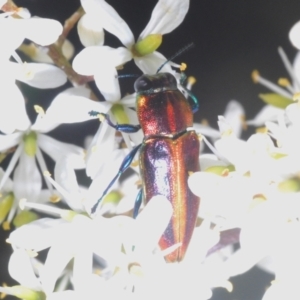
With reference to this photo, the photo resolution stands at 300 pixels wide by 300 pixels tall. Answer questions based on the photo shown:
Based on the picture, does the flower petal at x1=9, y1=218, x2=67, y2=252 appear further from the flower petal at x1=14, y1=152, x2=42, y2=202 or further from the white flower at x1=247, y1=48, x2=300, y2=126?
the white flower at x1=247, y1=48, x2=300, y2=126

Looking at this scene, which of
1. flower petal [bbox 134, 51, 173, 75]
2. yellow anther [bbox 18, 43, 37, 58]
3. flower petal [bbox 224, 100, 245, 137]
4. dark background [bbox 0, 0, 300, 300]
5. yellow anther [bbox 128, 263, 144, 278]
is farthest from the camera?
dark background [bbox 0, 0, 300, 300]

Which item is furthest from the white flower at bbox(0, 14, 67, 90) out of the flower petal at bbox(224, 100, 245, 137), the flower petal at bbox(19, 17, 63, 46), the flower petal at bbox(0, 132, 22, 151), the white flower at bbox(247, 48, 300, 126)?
the flower petal at bbox(224, 100, 245, 137)

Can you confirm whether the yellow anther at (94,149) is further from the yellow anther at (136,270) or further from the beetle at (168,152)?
the yellow anther at (136,270)

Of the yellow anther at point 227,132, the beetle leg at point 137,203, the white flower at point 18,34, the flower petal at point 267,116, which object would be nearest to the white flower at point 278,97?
the flower petal at point 267,116

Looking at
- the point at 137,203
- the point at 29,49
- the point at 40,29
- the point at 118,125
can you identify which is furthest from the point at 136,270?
the point at 29,49

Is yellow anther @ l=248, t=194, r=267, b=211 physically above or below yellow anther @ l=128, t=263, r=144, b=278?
above

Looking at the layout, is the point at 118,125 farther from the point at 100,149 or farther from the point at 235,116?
the point at 235,116
